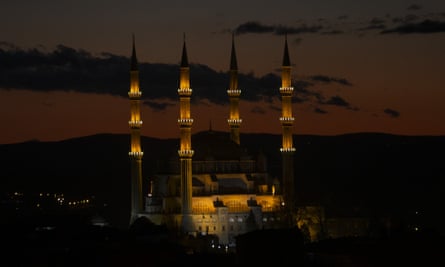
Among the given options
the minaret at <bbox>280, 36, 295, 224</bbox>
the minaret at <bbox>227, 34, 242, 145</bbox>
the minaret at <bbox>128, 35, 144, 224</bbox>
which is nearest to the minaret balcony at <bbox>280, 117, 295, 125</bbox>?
the minaret at <bbox>280, 36, 295, 224</bbox>

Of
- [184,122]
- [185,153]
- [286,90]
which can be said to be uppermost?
[286,90]

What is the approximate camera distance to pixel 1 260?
58.5 m

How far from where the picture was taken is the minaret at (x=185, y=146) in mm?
82062

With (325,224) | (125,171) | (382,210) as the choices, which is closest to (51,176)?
(125,171)

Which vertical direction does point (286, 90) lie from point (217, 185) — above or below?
above

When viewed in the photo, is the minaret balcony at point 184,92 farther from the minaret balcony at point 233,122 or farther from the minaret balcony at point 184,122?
the minaret balcony at point 233,122

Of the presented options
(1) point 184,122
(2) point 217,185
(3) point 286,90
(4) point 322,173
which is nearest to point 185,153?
(1) point 184,122

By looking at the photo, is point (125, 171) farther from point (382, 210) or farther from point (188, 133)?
point (188, 133)

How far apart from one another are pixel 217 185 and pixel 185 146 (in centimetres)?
501

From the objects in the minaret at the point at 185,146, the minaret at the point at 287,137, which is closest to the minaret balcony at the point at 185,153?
the minaret at the point at 185,146

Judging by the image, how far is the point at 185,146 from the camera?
269ft

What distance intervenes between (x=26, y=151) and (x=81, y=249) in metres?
107

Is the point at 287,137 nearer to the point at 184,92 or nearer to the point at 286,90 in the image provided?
the point at 286,90

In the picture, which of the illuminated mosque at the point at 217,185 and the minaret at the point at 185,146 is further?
the illuminated mosque at the point at 217,185
